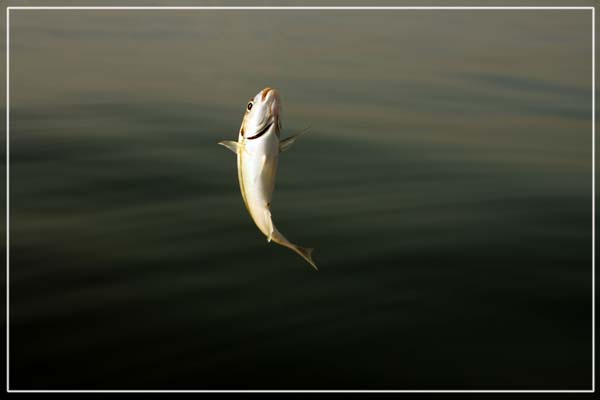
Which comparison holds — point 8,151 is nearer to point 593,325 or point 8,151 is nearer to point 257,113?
point 257,113

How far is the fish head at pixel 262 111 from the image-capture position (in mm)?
3203

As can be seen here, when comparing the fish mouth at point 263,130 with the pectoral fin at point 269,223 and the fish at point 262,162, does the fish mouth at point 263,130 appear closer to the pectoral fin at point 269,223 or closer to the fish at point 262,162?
the fish at point 262,162

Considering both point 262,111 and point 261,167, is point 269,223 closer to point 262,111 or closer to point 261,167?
point 261,167

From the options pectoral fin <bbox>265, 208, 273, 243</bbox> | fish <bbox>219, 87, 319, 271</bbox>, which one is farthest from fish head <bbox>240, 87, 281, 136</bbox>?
pectoral fin <bbox>265, 208, 273, 243</bbox>

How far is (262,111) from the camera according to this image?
320 centimetres

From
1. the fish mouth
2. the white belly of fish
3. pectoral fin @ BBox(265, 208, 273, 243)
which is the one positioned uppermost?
the fish mouth

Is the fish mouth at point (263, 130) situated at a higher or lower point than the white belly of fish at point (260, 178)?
higher

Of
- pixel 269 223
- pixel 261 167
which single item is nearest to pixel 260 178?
pixel 261 167

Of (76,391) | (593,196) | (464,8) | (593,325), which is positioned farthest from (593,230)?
(76,391)

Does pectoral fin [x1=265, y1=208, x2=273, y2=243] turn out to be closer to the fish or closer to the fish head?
the fish

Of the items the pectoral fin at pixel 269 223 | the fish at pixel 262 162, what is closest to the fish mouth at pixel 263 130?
the fish at pixel 262 162

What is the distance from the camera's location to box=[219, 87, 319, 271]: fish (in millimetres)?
3199

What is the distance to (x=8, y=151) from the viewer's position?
466 cm

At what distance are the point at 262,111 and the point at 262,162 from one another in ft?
0.64
